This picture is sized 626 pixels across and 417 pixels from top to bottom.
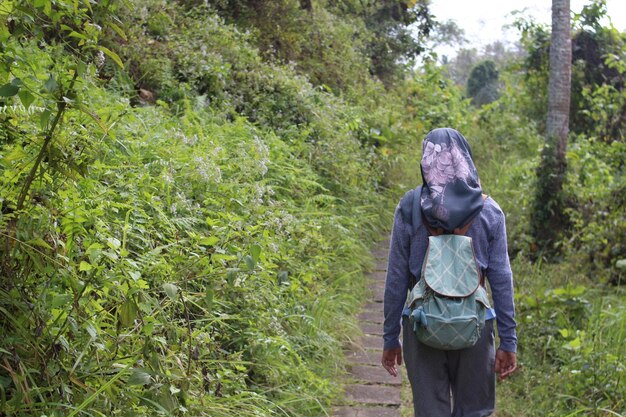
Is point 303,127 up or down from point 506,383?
up

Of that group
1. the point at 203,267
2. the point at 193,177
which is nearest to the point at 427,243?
the point at 203,267

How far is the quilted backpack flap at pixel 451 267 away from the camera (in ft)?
12.4

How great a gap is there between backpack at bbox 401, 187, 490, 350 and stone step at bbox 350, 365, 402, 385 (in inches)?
95.2

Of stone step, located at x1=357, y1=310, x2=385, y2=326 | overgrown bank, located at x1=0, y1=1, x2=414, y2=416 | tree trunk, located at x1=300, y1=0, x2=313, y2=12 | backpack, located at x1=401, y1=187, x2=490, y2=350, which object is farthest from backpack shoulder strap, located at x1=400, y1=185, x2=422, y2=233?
tree trunk, located at x1=300, y1=0, x2=313, y2=12

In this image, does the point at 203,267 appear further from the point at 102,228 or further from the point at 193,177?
the point at 193,177

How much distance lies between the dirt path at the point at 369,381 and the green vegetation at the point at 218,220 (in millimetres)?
182

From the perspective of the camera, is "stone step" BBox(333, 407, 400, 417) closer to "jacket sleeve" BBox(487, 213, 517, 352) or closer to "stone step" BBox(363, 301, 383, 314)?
"jacket sleeve" BBox(487, 213, 517, 352)

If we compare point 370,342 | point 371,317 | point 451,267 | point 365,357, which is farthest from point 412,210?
point 371,317

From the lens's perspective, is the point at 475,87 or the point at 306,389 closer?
the point at 306,389

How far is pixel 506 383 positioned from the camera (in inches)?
268

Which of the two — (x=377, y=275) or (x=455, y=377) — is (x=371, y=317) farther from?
(x=455, y=377)

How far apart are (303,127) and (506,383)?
4155mm

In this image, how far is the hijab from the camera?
3891 mm

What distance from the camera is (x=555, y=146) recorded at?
10.1 meters
